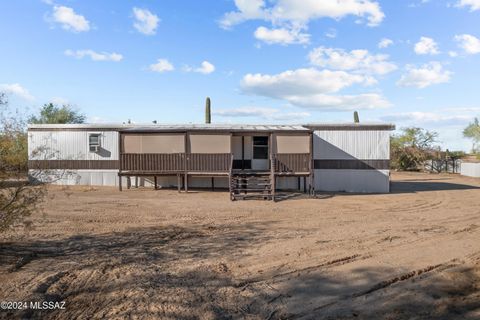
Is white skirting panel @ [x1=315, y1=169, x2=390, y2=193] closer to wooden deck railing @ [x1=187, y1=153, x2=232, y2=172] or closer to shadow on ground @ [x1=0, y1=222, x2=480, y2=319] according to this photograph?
wooden deck railing @ [x1=187, y1=153, x2=232, y2=172]

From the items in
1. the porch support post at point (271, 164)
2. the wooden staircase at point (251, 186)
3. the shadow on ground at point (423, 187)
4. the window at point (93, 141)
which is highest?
the window at point (93, 141)

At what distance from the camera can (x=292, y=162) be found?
56.7 ft

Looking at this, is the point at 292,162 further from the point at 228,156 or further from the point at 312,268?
the point at 312,268

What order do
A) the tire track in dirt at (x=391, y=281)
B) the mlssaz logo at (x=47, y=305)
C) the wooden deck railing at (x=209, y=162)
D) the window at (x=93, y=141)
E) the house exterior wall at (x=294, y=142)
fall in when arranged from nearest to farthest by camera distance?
1. the mlssaz logo at (x=47, y=305)
2. the tire track in dirt at (x=391, y=281)
3. the house exterior wall at (x=294, y=142)
4. the wooden deck railing at (x=209, y=162)
5. the window at (x=93, y=141)

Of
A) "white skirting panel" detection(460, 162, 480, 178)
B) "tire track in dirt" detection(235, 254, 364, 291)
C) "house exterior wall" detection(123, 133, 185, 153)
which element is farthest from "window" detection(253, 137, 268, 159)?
"white skirting panel" detection(460, 162, 480, 178)

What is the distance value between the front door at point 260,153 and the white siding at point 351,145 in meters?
2.69

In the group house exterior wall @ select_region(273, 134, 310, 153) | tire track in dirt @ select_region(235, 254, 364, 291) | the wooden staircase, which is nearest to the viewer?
tire track in dirt @ select_region(235, 254, 364, 291)

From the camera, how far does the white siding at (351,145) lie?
62.3 feet

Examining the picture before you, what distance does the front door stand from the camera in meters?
19.0

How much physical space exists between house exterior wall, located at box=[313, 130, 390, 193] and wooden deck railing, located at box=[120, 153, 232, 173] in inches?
210

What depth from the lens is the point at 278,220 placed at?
1088cm

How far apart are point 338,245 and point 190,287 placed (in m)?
3.81

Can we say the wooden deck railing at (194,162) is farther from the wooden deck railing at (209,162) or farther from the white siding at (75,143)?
the white siding at (75,143)

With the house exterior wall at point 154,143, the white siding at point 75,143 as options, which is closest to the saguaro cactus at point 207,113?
the white siding at point 75,143
